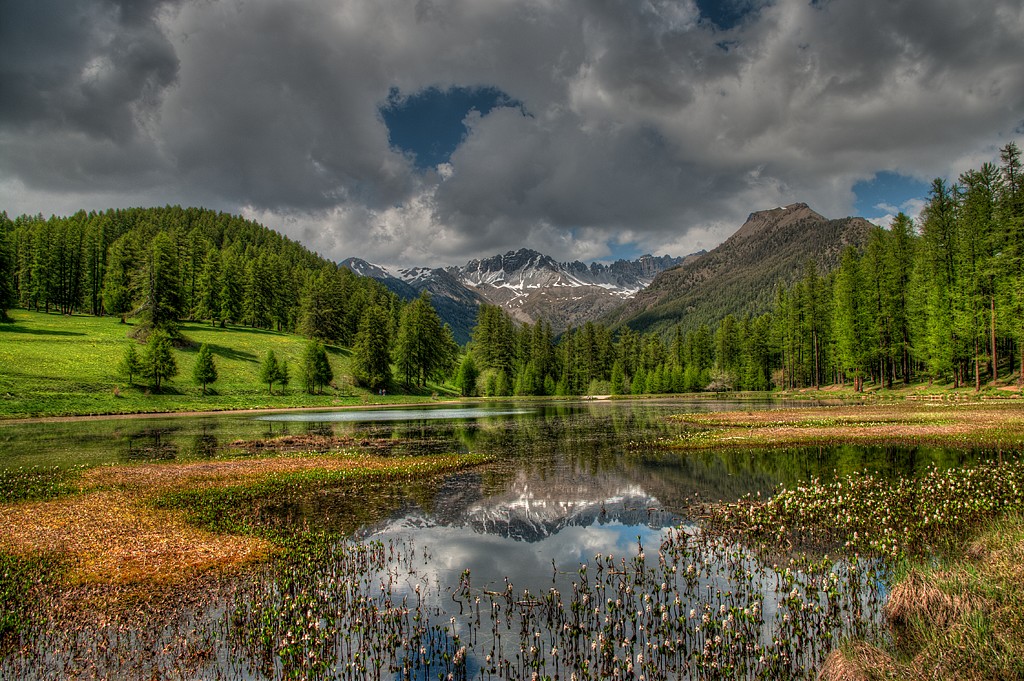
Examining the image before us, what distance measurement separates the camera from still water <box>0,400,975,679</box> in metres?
7.94

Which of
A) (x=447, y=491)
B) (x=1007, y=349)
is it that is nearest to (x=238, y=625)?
(x=447, y=491)

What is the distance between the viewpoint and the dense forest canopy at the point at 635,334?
55031 mm

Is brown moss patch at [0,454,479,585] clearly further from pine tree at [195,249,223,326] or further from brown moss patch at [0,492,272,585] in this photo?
pine tree at [195,249,223,326]

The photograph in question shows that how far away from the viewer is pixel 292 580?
36.5 ft

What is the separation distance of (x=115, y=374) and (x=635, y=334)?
115 m

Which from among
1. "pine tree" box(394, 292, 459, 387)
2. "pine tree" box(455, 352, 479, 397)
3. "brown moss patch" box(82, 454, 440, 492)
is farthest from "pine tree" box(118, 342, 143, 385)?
"pine tree" box(455, 352, 479, 397)

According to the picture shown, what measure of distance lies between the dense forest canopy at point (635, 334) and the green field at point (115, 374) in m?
6.90

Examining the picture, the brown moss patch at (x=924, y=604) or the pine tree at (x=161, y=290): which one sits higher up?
the pine tree at (x=161, y=290)

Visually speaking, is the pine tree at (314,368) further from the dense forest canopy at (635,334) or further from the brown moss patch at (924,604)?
the brown moss patch at (924,604)

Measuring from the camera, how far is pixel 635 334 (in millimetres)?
140000

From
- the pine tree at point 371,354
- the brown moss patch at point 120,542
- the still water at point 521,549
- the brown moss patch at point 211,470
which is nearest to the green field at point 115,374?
the pine tree at point 371,354

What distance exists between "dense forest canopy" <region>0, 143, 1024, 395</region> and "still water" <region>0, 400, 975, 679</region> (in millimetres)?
45603

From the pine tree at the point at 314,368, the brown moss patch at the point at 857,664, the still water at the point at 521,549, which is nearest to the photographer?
the brown moss patch at the point at 857,664

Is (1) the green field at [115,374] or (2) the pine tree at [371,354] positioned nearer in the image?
(1) the green field at [115,374]
